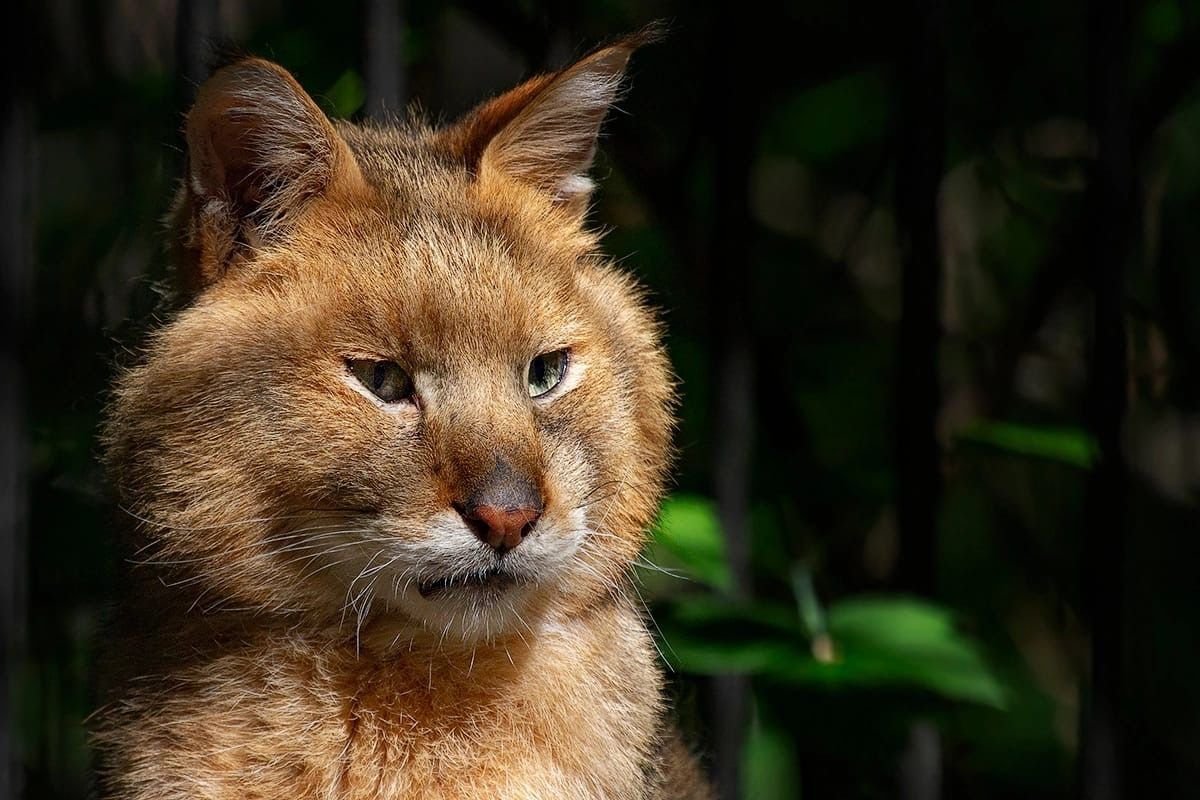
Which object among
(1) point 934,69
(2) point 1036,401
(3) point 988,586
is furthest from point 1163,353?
(1) point 934,69

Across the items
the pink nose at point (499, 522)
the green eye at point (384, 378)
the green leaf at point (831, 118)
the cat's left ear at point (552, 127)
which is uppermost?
the green leaf at point (831, 118)

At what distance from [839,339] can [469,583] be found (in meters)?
1.33

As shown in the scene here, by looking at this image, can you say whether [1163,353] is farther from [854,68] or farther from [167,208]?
[167,208]

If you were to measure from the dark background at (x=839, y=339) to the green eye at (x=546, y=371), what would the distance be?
31 cm

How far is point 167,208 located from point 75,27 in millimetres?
1113

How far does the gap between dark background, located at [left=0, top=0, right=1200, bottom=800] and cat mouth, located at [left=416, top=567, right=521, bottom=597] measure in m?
0.37

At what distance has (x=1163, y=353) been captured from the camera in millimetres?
2805

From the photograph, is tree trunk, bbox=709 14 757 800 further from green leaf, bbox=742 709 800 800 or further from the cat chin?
the cat chin

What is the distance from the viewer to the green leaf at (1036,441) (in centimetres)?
222

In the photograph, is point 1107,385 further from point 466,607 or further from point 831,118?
point 466,607

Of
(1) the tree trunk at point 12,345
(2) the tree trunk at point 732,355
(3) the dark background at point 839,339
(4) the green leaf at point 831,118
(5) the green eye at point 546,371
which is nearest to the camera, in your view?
(5) the green eye at point 546,371

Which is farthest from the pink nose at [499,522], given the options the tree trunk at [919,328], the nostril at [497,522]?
the tree trunk at [919,328]

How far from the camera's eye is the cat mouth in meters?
1.32

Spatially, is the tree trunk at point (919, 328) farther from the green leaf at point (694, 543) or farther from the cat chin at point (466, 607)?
the cat chin at point (466, 607)
